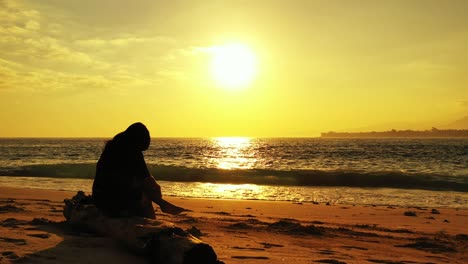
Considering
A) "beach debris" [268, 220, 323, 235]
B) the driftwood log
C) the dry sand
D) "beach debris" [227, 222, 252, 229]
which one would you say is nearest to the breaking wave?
the dry sand

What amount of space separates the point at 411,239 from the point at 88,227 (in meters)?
5.85

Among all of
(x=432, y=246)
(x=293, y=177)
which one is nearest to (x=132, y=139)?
(x=432, y=246)

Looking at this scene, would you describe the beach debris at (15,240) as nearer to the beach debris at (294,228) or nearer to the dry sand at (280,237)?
the dry sand at (280,237)

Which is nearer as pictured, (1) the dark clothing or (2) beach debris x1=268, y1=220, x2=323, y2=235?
(1) the dark clothing

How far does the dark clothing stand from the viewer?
5258 millimetres

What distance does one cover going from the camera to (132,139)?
536cm

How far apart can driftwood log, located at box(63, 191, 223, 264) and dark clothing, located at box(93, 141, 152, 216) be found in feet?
0.58

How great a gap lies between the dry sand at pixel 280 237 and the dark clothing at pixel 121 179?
489 mm

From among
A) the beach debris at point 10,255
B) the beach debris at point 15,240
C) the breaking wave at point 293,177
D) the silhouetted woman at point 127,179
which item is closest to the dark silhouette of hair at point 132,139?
the silhouetted woman at point 127,179

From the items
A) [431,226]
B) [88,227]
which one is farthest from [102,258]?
[431,226]

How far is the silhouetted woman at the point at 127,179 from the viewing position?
207 inches

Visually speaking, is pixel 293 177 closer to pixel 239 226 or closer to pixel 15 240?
pixel 239 226

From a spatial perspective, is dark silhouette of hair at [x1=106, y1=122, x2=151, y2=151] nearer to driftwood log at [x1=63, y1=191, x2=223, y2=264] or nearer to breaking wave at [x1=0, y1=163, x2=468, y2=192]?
driftwood log at [x1=63, y1=191, x2=223, y2=264]

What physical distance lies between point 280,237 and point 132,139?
→ 11.3 ft
